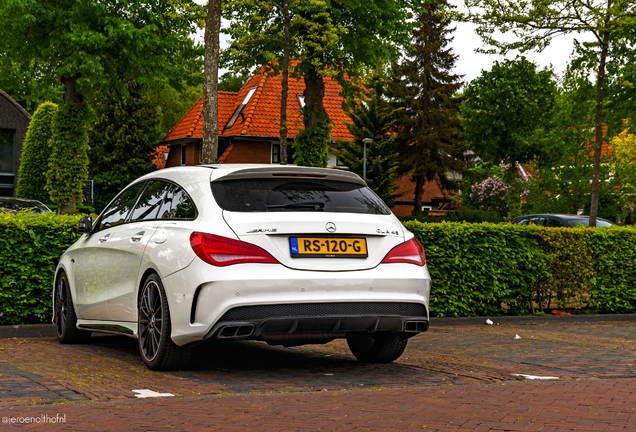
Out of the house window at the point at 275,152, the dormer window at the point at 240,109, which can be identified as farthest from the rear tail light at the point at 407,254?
the dormer window at the point at 240,109

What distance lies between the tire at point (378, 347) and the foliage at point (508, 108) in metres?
25.8

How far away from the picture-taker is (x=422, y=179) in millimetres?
56688

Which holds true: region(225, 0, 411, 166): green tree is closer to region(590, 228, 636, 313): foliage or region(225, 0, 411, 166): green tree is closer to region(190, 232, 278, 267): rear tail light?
region(590, 228, 636, 313): foliage

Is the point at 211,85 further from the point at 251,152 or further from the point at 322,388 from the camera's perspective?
the point at 251,152

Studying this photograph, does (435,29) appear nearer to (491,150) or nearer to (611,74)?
(491,150)

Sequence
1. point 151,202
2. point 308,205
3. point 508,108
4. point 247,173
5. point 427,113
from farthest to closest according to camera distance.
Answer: point 427,113
point 508,108
point 151,202
point 247,173
point 308,205

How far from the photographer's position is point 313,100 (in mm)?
25891

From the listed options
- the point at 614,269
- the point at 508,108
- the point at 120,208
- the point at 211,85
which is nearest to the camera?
the point at 120,208

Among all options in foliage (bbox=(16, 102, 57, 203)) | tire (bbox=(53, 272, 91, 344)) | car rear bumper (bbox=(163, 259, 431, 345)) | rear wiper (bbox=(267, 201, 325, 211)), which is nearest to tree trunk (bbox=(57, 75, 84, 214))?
foliage (bbox=(16, 102, 57, 203))

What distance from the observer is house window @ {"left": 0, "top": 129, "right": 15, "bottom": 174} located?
4275cm

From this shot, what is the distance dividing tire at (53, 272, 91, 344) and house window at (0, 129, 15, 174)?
36367 millimetres

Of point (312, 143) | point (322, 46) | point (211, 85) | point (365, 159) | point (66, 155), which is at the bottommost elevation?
point (66, 155)

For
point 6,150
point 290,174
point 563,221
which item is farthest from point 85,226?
point 6,150

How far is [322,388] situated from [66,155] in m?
24.7
